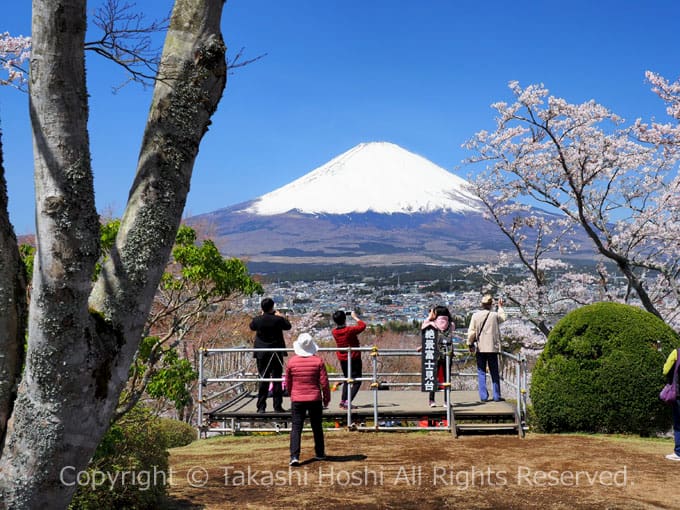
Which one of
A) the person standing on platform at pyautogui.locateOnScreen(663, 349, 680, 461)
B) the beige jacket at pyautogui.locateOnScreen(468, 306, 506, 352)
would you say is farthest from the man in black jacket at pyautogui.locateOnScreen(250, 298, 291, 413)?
the person standing on platform at pyautogui.locateOnScreen(663, 349, 680, 461)

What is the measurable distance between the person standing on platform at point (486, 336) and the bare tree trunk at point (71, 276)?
A: 335 inches

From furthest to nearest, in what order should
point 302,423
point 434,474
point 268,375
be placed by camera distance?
point 268,375
point 302,423
point 434,474

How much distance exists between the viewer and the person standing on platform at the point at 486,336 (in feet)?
37.3

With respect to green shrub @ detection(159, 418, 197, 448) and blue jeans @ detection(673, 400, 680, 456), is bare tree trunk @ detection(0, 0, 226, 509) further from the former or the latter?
green shrub @ detection(159, 418, 197, 448)

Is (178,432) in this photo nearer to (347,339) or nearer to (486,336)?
(347,339)

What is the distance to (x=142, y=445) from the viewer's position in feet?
22.2

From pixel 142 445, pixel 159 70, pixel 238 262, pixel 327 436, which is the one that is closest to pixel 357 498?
pixel 142 445

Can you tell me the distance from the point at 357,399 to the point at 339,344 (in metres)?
1.62

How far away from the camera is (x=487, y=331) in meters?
11.4

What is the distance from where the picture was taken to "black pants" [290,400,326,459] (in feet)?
27.2

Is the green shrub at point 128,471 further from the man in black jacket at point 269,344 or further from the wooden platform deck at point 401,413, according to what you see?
the wooden platform deck at point 401,413

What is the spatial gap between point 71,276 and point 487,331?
8.94 m

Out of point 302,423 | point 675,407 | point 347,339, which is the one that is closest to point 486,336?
point 347,339

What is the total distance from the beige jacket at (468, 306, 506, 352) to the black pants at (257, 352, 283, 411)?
3120mm
